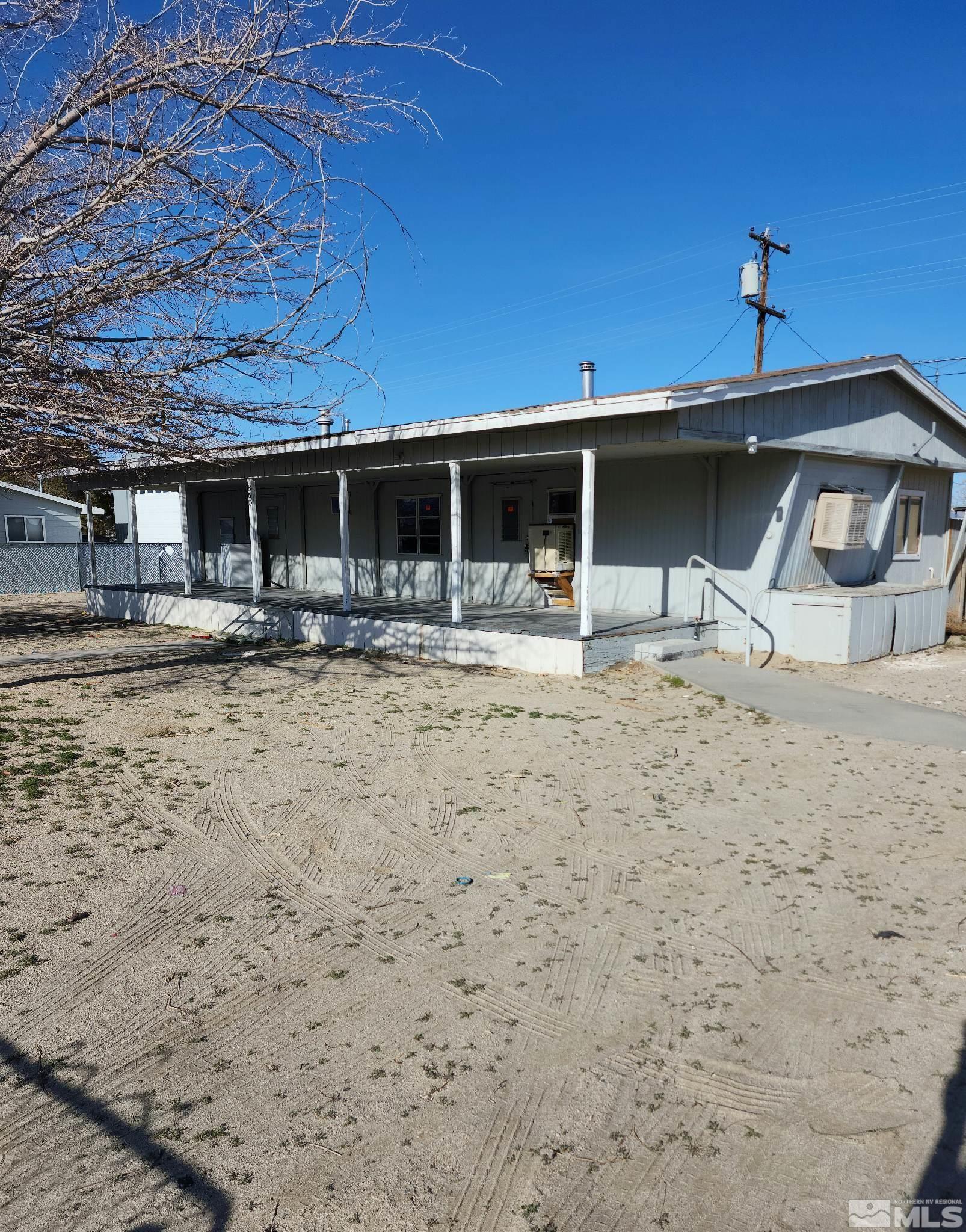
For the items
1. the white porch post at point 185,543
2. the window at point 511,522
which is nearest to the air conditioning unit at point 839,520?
the window at point 511,522

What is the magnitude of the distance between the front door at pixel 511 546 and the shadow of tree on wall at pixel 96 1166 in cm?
1167

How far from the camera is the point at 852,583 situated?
12.4 meters

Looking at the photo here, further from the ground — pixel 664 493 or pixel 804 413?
pixel 804 413

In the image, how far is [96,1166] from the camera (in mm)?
2283

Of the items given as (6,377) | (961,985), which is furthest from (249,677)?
(961,985)

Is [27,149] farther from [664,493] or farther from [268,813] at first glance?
[664,493]

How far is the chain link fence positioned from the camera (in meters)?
24.8

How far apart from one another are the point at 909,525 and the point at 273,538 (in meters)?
12.9

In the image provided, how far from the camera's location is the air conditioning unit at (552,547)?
13172 millimetres

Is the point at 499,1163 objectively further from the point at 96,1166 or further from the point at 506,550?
the point at 506,550

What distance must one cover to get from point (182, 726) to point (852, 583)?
982 cm

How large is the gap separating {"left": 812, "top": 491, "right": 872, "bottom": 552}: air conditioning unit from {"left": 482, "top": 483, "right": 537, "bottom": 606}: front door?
4525mm

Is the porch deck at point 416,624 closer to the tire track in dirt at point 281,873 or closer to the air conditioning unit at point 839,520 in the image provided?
the air conditioning unit at point 839,520

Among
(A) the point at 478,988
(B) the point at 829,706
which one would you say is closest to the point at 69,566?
(B) the point at 829,706
